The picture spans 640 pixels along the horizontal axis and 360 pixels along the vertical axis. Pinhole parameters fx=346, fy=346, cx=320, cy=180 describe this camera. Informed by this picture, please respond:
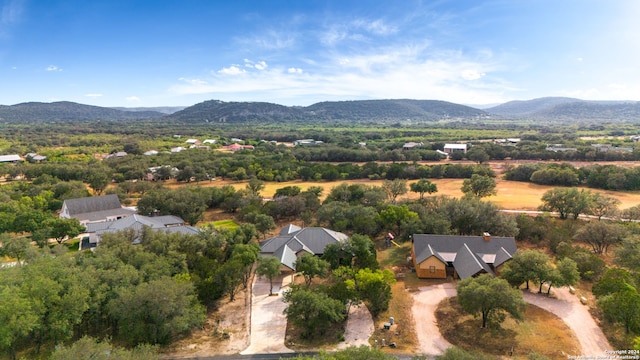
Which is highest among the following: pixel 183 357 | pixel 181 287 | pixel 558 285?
pixel 181 287

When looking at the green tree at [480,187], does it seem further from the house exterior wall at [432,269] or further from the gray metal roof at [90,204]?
the gray metal roof at [90,204]

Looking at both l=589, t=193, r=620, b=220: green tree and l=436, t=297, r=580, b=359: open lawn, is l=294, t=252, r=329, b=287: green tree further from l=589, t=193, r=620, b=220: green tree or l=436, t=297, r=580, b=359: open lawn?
l=589, t=193, r=620, b=220: green tree

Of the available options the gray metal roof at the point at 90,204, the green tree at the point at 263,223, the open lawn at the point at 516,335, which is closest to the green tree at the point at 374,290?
the open lawn at the point at 516,335

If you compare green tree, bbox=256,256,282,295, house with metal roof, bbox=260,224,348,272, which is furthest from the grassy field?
green tree, bbox=256,256,282,295

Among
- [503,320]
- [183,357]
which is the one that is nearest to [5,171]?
[183,357]

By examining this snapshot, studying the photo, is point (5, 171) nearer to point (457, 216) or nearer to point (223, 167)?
point (223, 167)
